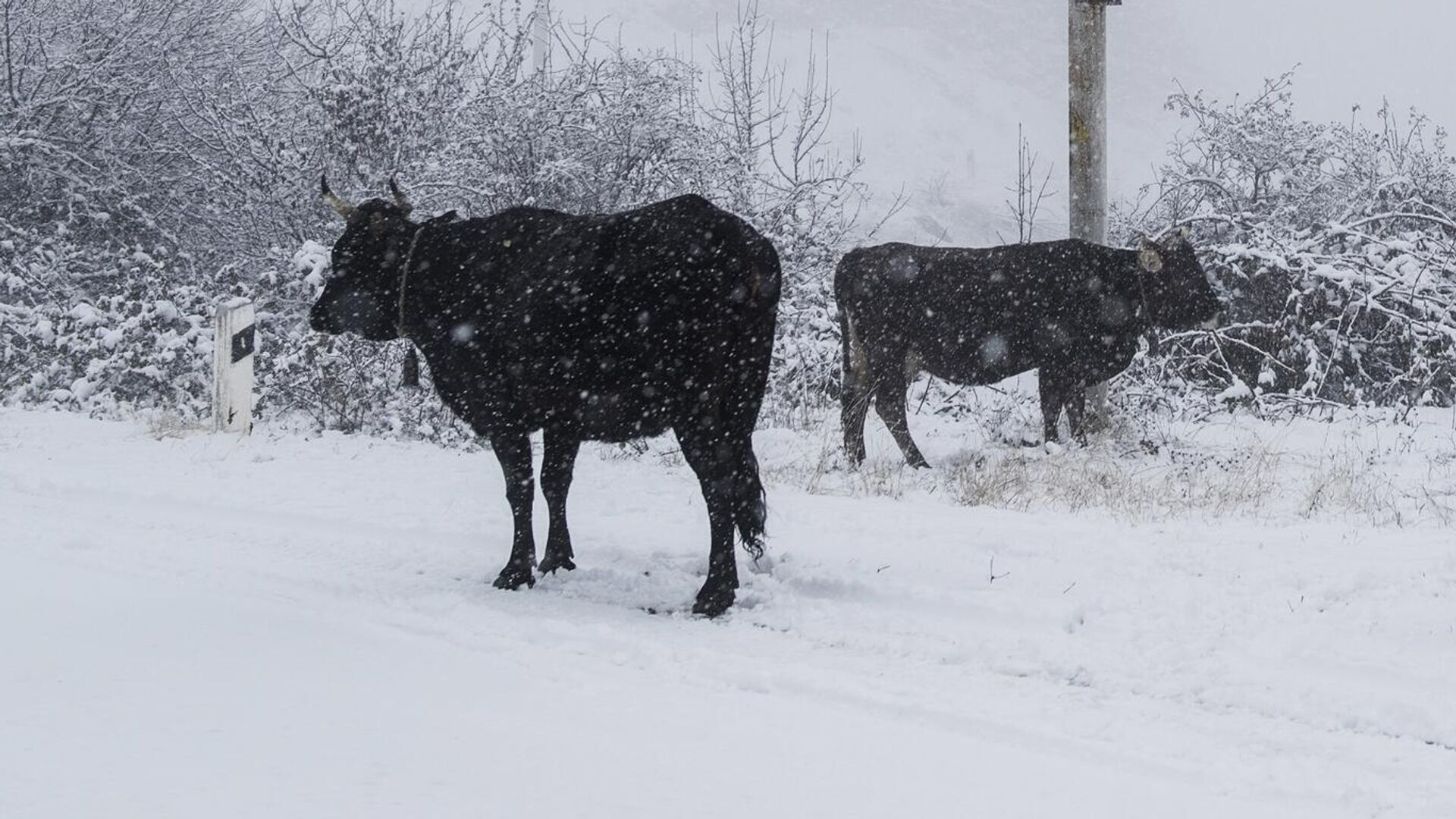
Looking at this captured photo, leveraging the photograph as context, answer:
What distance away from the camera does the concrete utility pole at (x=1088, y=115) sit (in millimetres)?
10211

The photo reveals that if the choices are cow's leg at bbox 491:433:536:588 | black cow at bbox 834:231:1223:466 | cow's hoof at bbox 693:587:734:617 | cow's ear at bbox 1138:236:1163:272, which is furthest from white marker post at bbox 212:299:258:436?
cow's ear at bbox 1138:236:1163:272

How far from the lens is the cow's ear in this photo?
1012 cm

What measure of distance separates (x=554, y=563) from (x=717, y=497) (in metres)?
0.98

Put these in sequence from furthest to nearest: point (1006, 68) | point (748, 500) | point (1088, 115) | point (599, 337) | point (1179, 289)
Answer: point (1006, 68) → point (1179, 289) → point (1088, 115) → point (748, 500) → point (599, 337)

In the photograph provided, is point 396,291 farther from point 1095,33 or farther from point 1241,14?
point 1241,14

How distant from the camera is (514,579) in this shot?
557 cm

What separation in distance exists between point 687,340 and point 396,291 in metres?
1.62

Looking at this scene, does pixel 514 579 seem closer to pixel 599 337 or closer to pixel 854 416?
pixel 599 337

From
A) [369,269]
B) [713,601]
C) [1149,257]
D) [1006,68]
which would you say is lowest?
[713,601]

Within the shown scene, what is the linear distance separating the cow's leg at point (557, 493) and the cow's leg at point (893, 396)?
4.19 metres

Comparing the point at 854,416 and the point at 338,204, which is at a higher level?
the point at 338,204

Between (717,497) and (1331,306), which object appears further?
(1331,306)

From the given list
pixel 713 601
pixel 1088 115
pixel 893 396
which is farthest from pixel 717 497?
pixel 1088 115

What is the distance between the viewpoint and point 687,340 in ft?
17.1
